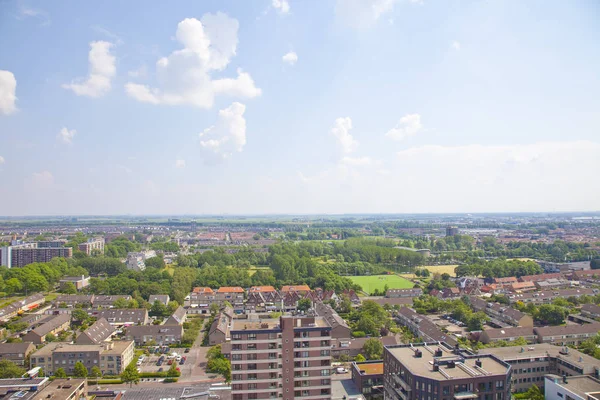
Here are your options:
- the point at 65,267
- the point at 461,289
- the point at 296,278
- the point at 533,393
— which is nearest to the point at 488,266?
the point at 461,289

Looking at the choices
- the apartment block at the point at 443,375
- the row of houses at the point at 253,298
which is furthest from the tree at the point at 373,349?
the row of houses at the point at 253,298

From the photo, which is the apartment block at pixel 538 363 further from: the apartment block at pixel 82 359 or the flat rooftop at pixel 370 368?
the apartment block at pixel 82 359

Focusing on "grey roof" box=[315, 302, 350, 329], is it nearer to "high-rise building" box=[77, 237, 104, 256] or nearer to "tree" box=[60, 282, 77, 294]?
"tree" box=[60, 282, 77, 294]

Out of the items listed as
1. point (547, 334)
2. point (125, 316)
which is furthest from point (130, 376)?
point (547, 334)

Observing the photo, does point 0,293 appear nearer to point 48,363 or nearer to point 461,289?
point 48,363

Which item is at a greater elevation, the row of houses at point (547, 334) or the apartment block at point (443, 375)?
the apartment block at point (443, 375)

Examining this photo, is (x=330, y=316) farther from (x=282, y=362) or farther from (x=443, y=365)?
(x=282, y=362)

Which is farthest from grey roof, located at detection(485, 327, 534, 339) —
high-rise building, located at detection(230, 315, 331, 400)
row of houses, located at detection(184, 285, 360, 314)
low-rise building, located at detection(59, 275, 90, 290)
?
low-rise building, located at detection(59, 275, 90, 290)
